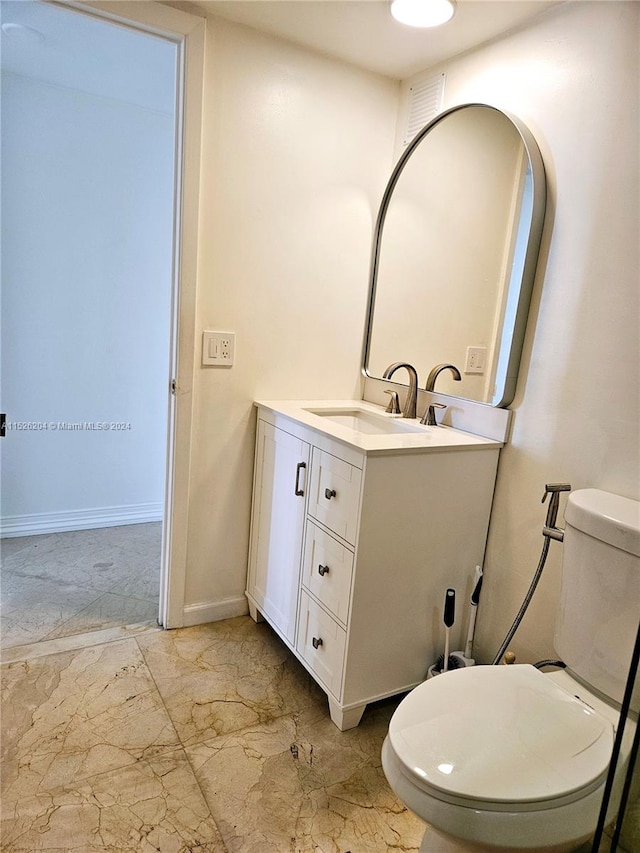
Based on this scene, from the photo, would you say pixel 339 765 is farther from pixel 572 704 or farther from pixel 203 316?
pixel 203 316

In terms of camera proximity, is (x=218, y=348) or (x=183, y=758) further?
(x=218, y=348)

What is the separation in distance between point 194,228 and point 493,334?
3.53 ft

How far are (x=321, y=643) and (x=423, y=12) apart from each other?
77.5 inches

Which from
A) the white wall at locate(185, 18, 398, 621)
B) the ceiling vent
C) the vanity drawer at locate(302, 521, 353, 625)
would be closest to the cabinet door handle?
the vanity drawer at locate(302, 521, 353, 625)

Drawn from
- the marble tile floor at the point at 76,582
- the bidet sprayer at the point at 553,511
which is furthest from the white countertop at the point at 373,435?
the marble tile floor at the point at 76,582

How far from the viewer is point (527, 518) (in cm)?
168

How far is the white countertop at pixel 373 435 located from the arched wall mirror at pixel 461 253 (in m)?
0.15

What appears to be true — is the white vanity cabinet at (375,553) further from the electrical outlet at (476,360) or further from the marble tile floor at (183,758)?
the electrical outlet at (476,360)

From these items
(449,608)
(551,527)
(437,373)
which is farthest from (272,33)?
(449,608)

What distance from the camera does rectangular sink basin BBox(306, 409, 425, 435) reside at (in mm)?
2002

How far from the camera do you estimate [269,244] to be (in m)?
2.04

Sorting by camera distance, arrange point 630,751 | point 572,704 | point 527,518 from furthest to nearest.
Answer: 1. point 527,518
2. point 572,704
3. point 630,751

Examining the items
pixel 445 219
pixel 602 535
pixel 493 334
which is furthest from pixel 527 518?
pixel 445 219

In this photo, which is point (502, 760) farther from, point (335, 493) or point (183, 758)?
point (183, 758)
